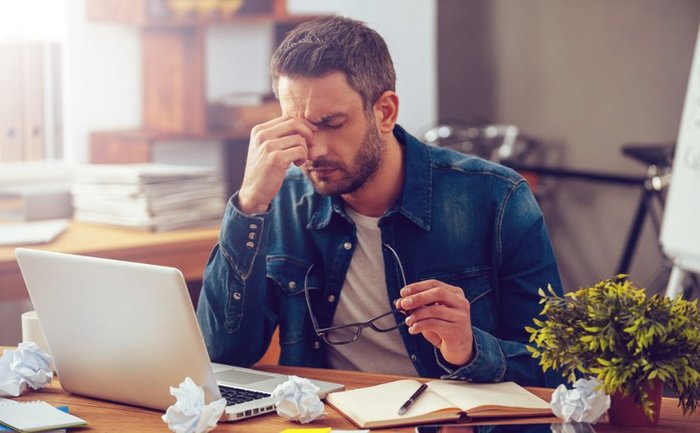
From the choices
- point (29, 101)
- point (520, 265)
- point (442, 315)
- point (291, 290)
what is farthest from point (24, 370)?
point (29, 101)

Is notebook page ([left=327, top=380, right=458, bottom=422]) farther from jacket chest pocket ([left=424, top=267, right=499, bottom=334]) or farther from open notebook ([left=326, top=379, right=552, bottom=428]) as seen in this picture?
jacket chest pocket ([left=424, top=267, right=499, bottom=334])

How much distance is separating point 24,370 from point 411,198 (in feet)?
2.40

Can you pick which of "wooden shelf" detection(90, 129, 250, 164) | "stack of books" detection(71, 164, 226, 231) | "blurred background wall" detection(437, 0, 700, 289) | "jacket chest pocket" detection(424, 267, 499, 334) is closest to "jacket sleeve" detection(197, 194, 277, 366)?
"jacket chest pocket" detection(424, 267, 499, 334)

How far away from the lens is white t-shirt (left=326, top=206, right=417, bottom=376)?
191 cm

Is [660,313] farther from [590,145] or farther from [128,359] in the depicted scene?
[590,145]

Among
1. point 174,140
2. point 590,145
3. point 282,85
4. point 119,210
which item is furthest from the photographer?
point 590,145

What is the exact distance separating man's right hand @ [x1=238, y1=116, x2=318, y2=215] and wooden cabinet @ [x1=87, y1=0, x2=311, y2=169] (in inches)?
66.2

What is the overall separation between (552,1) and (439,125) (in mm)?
803

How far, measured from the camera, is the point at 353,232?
6.32ft

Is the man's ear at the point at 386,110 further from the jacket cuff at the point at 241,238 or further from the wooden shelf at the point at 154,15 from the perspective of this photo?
the wooden shelf at the point at 154,15

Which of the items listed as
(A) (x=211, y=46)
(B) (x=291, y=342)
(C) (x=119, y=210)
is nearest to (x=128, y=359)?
(B) (x=291, y=342)

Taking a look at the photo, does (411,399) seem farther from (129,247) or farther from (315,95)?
(129,247)

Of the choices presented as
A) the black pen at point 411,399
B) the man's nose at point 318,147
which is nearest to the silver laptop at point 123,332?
the black pen at point 411,399

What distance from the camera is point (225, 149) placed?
3.78m
